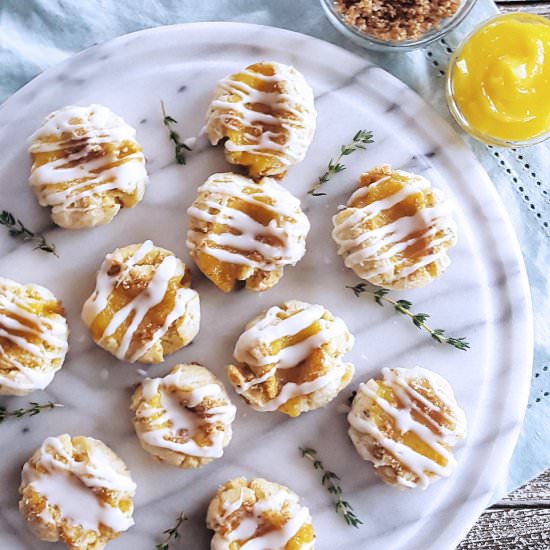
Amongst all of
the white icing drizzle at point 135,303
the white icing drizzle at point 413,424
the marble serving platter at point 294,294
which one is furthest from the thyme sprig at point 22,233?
the white icing drizzle at point 413,424

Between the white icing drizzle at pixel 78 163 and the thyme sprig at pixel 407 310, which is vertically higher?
the white icing drizzle at pixel 78 163

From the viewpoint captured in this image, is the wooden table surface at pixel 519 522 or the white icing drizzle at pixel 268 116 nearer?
the white icing drizzle at pixel 268 116

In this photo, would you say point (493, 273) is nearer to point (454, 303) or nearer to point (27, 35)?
point (454, 303)

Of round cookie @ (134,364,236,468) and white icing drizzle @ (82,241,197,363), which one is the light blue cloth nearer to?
white icing drizzle @ (82,241,197,363)

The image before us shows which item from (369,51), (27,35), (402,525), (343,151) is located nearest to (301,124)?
(343,151)

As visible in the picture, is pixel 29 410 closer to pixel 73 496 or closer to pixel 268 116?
pixel 73 496

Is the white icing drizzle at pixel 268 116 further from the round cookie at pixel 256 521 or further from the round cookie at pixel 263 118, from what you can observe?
the round cookie at pixel 256 521

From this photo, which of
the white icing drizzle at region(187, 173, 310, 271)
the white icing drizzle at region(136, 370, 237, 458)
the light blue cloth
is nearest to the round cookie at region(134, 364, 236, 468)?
the white icing drizzle at region(136, 370, 237, 458)
